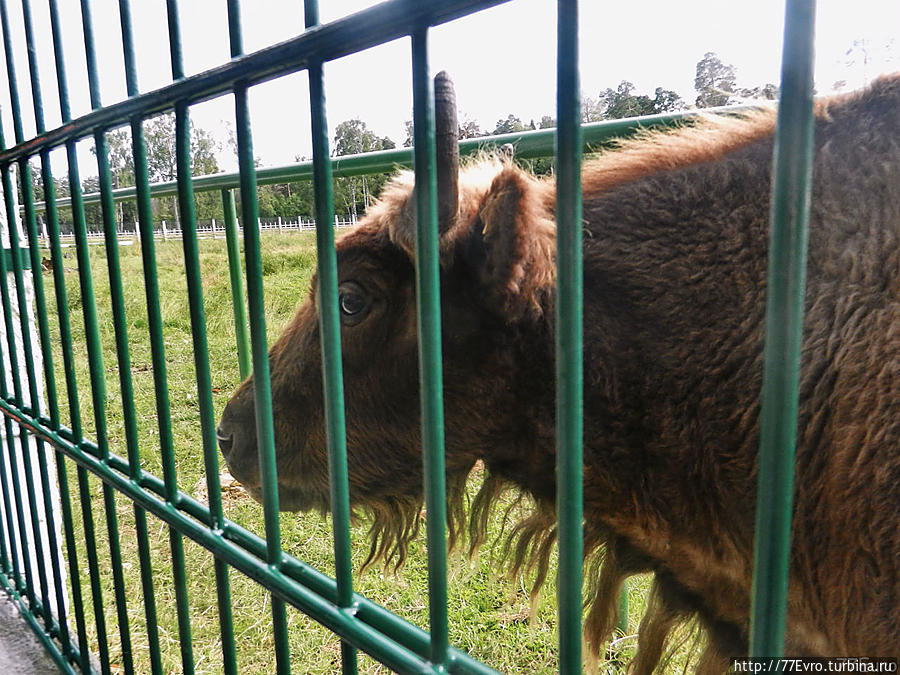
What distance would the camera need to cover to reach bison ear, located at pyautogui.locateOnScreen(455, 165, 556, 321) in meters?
1.57

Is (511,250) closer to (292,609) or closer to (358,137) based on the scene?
(358,137)

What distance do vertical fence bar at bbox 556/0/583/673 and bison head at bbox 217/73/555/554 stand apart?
2.24 feet

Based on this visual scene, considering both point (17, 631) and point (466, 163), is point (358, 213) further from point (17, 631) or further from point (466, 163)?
point (17, 631)

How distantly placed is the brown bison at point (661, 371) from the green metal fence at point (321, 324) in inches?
9.3

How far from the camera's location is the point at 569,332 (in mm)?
780

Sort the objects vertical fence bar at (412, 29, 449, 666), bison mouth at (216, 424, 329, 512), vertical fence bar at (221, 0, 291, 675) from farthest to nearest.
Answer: bison mouth at (216, 424, 329, 512) < vertical fence bar at (221, 0, 291, 675) < vertical fence bar at (412, 29, 449, 666)

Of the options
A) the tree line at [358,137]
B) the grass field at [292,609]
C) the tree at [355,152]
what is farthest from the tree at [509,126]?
the grass field at [292,609]

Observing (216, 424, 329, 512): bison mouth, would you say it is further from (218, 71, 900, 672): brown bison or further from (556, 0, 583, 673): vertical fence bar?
→ (556, 0, 583, 673): vertical fence bar

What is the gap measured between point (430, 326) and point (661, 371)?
858 millimetres

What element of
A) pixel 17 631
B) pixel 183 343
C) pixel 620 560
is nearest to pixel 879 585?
pixel 620 560

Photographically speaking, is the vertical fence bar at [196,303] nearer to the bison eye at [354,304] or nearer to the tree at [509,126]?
the bison eye at [354,304]

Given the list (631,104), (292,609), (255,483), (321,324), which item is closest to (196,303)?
(321,324)

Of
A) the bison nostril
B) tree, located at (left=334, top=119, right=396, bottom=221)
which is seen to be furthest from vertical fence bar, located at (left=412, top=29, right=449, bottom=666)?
the bison nostril

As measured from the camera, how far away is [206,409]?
1.50 metres
